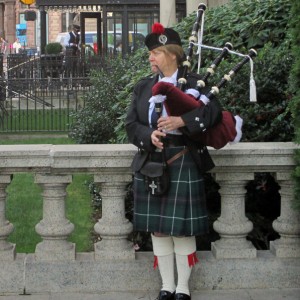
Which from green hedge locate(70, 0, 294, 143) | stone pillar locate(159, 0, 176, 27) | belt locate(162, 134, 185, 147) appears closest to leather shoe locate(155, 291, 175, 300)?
belt locate(162, 134, 185, 147)

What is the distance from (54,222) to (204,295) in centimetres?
109

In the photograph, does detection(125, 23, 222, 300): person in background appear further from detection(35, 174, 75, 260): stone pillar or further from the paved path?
detection(35, 174, 75, 260): stone pillar

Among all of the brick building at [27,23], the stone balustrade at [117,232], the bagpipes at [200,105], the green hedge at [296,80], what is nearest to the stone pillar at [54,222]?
the stone balustrade at [117,232]

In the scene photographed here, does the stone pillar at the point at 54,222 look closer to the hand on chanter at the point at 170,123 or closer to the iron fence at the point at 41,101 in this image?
the hand on chanter at the point at 170,123

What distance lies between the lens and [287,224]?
18.2 feet

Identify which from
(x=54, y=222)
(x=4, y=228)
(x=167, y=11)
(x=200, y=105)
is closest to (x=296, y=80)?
(x=200, y=105)

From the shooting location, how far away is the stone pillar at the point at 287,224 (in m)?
5.53

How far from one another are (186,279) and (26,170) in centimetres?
123

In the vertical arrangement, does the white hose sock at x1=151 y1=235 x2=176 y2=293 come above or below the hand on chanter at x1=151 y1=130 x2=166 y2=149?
below

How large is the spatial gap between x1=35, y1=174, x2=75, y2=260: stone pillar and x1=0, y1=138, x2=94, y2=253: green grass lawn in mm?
1349

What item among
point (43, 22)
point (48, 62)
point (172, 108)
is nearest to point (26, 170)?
point (172, 108)

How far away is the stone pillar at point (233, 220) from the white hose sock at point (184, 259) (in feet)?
1.28

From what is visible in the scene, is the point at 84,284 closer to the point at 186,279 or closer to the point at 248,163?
the point at 186,279

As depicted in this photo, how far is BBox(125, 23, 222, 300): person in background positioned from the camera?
494cm
